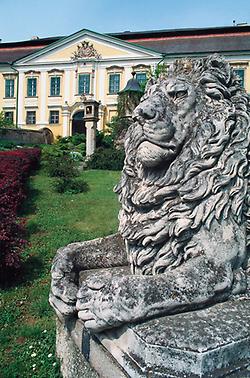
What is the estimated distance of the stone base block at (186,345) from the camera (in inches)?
66.0

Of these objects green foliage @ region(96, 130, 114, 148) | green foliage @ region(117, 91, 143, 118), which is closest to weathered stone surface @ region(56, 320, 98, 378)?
green foliage @ region(117, 91, 143, 118)

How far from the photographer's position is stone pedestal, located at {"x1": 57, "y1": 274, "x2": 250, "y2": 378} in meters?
1.68

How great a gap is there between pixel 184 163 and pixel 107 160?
615 inches

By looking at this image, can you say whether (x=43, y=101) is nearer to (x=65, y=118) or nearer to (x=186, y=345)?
(x=65, y=118)

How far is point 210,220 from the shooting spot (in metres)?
2.07

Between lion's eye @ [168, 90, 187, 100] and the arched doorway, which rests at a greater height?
the arched doorway

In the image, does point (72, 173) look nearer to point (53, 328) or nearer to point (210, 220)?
point (53, 328)

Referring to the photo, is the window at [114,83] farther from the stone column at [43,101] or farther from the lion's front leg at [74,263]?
the lion's front leg at [74,263]

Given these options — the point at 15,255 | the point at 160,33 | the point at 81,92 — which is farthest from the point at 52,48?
the point at 15,255

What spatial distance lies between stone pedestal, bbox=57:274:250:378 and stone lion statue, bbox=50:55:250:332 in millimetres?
83

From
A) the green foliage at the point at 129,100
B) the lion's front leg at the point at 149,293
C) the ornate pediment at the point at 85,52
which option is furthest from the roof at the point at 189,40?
the lion's front leg at the point at 149,293

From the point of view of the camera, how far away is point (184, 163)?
2.12 meters

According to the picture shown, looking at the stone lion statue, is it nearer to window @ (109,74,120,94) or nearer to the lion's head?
the lion's head

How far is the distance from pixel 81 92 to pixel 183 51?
919 centimetres
